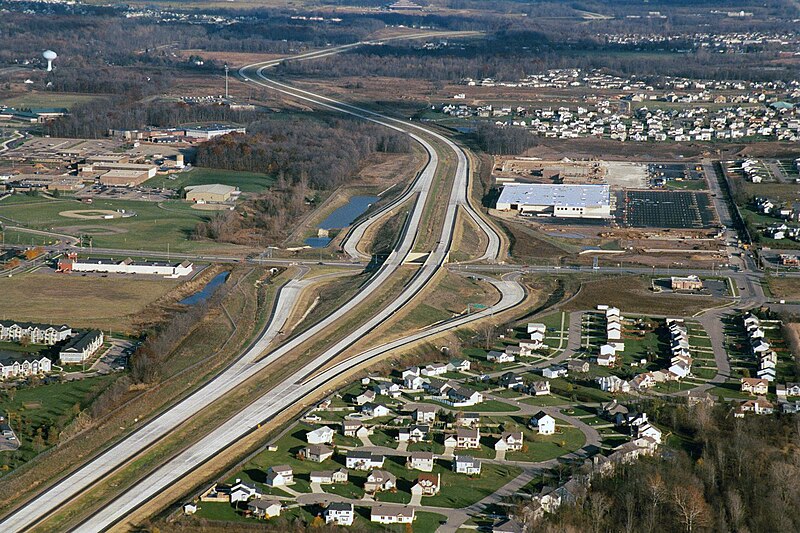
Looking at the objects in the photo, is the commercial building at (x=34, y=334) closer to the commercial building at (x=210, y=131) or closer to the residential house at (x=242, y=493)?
the residential house at (x=242, y=493)

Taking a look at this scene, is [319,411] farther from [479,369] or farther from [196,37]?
[196,37]

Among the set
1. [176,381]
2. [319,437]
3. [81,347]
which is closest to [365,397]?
[319,437]

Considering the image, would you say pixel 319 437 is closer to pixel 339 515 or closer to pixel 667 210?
pixel 339 515

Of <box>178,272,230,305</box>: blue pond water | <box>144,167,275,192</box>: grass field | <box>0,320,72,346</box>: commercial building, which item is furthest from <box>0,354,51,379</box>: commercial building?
<box>144,167,275,192</box>: grass field

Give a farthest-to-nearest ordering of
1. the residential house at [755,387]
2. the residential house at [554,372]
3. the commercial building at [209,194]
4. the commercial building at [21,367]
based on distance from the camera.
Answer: the commercial building at [209,194]
the residential house at [554,372]
the commercial building at [21,367]
the residential house at [755,387]

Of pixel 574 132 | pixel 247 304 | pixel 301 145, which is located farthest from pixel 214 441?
pixel 574 132

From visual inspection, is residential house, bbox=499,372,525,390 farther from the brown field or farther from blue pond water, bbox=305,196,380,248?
blue pond water, bbox=305,196,380,248

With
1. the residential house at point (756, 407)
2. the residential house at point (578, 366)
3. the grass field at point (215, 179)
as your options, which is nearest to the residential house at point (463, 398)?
the residential house at point (578, 366)
